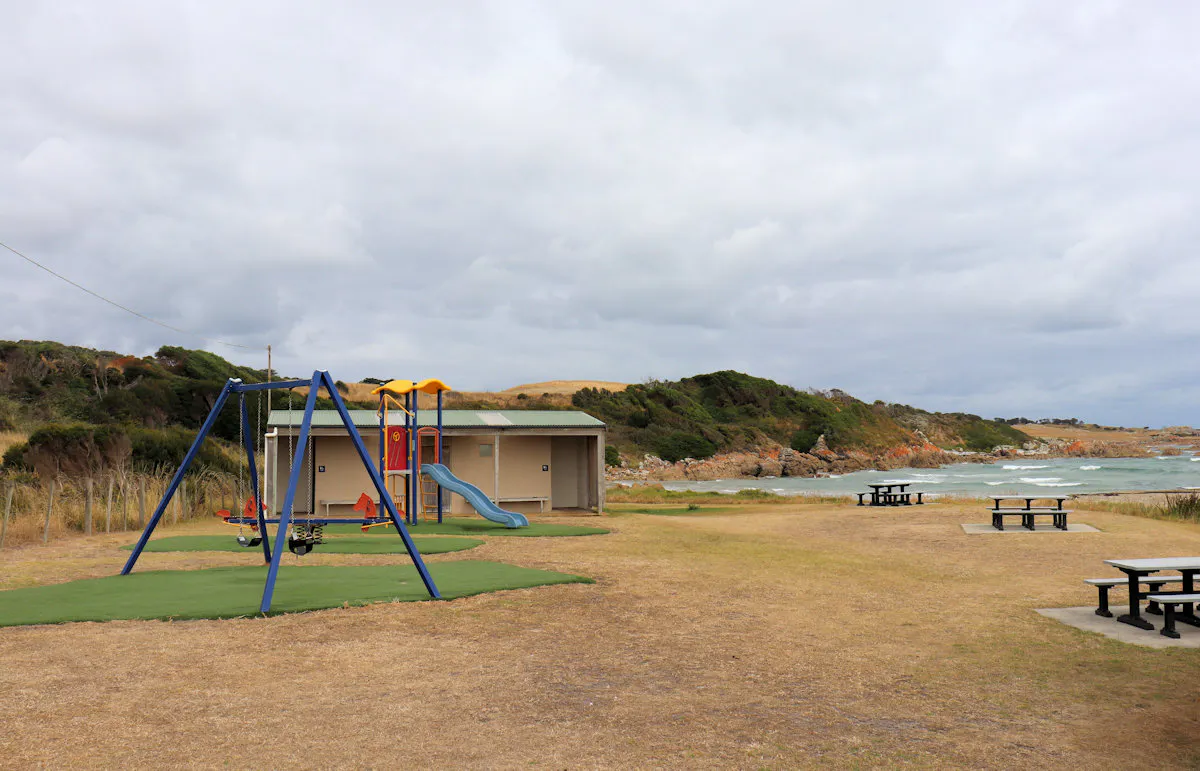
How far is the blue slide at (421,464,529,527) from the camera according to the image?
1684 centimetres

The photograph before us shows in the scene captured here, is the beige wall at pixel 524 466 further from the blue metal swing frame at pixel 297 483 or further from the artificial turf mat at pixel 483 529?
the blue metal swing frame at pixel 297 483

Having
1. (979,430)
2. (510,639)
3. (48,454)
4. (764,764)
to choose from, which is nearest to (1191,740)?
(764,764)

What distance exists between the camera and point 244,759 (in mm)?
4000

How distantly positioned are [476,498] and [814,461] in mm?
41814

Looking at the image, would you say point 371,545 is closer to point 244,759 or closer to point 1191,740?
point 244,759

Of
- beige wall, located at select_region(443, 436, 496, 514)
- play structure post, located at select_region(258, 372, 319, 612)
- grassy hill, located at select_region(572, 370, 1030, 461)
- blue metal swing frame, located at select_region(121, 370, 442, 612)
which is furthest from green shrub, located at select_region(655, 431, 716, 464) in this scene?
play structure post, located at select_region(258, 372, 319, 612)

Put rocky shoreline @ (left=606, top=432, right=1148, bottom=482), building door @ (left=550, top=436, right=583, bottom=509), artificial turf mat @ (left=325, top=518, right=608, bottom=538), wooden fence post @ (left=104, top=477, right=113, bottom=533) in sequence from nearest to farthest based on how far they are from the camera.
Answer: wooden fence post @ (left=104, top=477, right=113, bottom=533) < artificial turf mat @ (left=325, top=518, right=608, bottom=538) < building door @ (left=550, top=436, right=583, bottom=509) < rocky shoreline @ (left=606, top=432, right=1148, bottom=482)

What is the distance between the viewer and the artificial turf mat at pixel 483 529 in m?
15.6

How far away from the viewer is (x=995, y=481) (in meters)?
49.4

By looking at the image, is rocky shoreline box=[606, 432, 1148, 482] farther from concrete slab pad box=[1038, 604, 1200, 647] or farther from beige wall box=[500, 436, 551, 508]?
concrete slab pad box=[1038, 604, 1200, 647]

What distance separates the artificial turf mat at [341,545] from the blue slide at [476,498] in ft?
8.28

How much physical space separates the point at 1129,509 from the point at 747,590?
1544 centimetres

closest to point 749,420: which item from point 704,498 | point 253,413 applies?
point 704,498

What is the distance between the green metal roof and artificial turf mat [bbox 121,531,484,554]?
5.33 m
